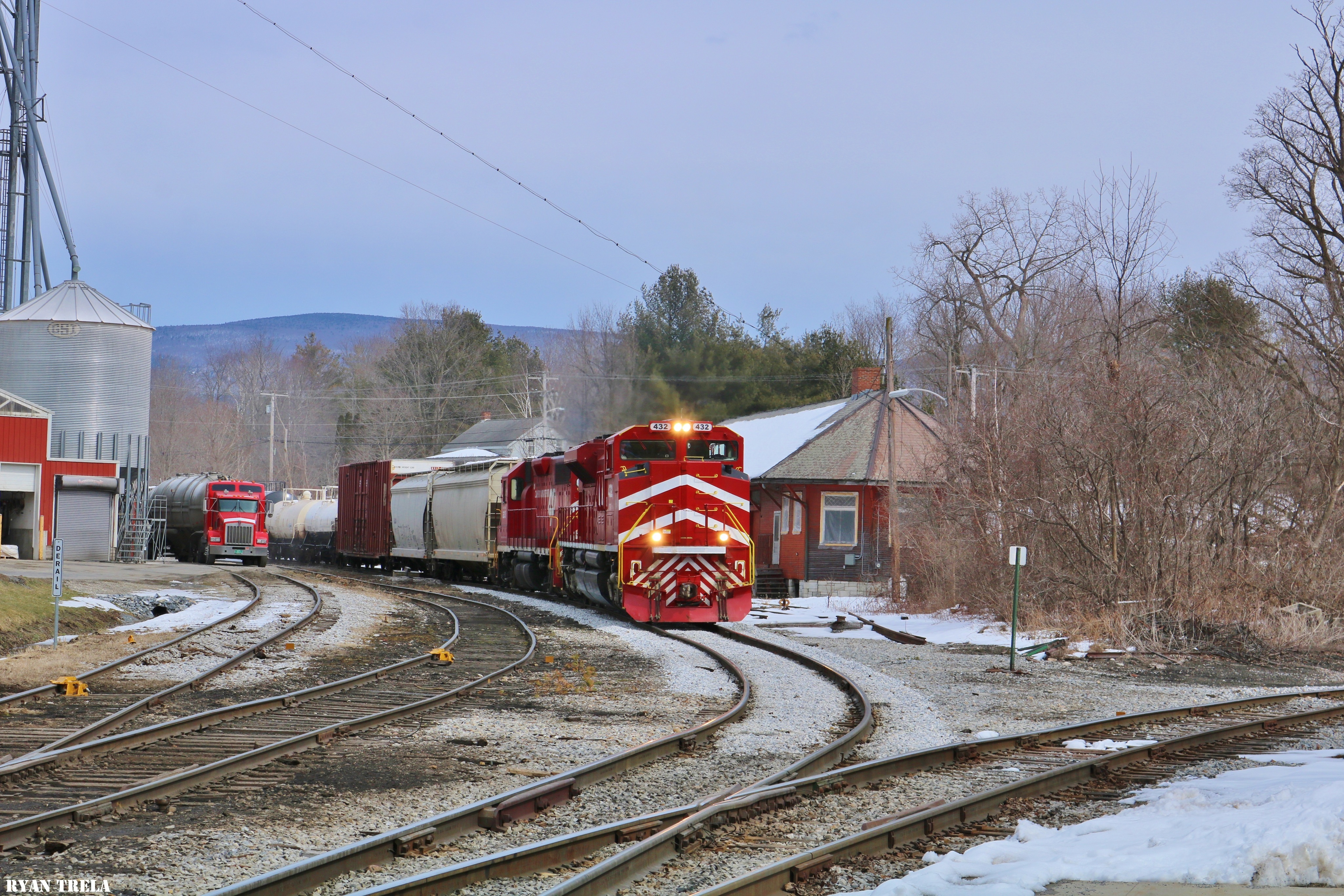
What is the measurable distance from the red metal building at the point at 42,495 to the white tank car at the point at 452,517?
403 inches

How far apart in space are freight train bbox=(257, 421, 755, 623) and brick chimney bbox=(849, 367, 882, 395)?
54.2 ft

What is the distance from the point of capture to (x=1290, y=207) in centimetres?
3094

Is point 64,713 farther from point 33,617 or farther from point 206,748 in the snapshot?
point 33,617

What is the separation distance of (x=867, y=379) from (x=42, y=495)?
92.7 feet

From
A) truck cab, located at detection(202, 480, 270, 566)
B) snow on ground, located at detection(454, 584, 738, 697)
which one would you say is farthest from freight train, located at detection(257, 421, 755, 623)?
truck cab, located at detection(202, 480, 270, 566)

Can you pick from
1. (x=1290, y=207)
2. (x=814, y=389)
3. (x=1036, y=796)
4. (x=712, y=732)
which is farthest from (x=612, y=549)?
(x=814, y=389)

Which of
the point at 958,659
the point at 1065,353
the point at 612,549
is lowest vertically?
the point at 958,659

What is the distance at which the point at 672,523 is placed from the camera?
2066cm

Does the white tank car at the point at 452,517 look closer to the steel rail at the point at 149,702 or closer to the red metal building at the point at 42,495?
the red metal building at the point at 42,495

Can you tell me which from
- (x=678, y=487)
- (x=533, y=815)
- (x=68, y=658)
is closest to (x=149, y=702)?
(x=68, y=658)

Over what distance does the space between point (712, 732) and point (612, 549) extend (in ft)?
36.4

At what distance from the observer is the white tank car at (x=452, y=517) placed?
32281 mm

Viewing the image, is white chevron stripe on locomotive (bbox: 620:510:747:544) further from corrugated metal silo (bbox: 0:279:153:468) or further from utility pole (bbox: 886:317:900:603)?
corrugated metal silo (bbox: 0:279:153:468)

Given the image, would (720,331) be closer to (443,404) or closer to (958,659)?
(958,659)
